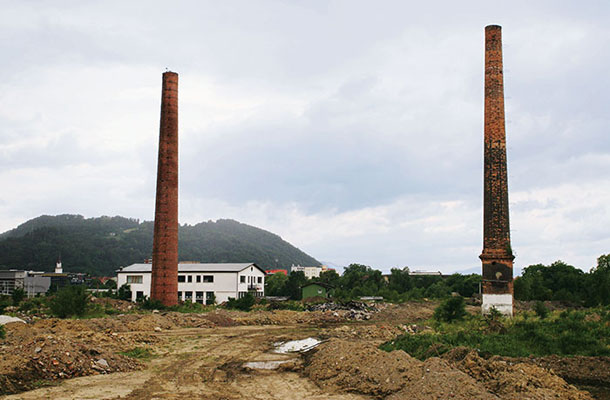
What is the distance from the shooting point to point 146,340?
76.2ft

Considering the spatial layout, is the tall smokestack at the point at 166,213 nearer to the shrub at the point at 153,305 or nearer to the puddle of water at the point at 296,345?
the shrub at the point at 153,305

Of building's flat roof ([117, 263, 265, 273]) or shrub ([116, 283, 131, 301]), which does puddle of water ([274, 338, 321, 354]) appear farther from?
shrub ([116, 283, 131, 301])

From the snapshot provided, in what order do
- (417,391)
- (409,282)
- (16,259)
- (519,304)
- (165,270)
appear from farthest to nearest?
(16,259) < (409,282) < (519,304) < (165,270) < (417,391)

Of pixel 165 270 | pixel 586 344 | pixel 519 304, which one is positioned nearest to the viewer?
pixel 586 344

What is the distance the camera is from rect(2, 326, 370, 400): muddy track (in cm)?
1277

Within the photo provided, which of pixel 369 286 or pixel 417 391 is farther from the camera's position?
pixel 369 286

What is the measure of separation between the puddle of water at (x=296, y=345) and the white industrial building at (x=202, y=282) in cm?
3287

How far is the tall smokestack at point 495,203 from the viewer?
86.7 ft

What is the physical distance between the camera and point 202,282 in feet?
187

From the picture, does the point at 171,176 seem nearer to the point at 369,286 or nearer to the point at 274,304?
the point at 274,304

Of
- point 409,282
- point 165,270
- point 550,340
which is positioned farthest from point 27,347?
point 409,282

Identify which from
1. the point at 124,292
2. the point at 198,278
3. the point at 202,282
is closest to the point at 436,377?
the point at 202,282

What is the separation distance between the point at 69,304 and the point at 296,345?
19.6m

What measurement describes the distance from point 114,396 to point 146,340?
440 inches
